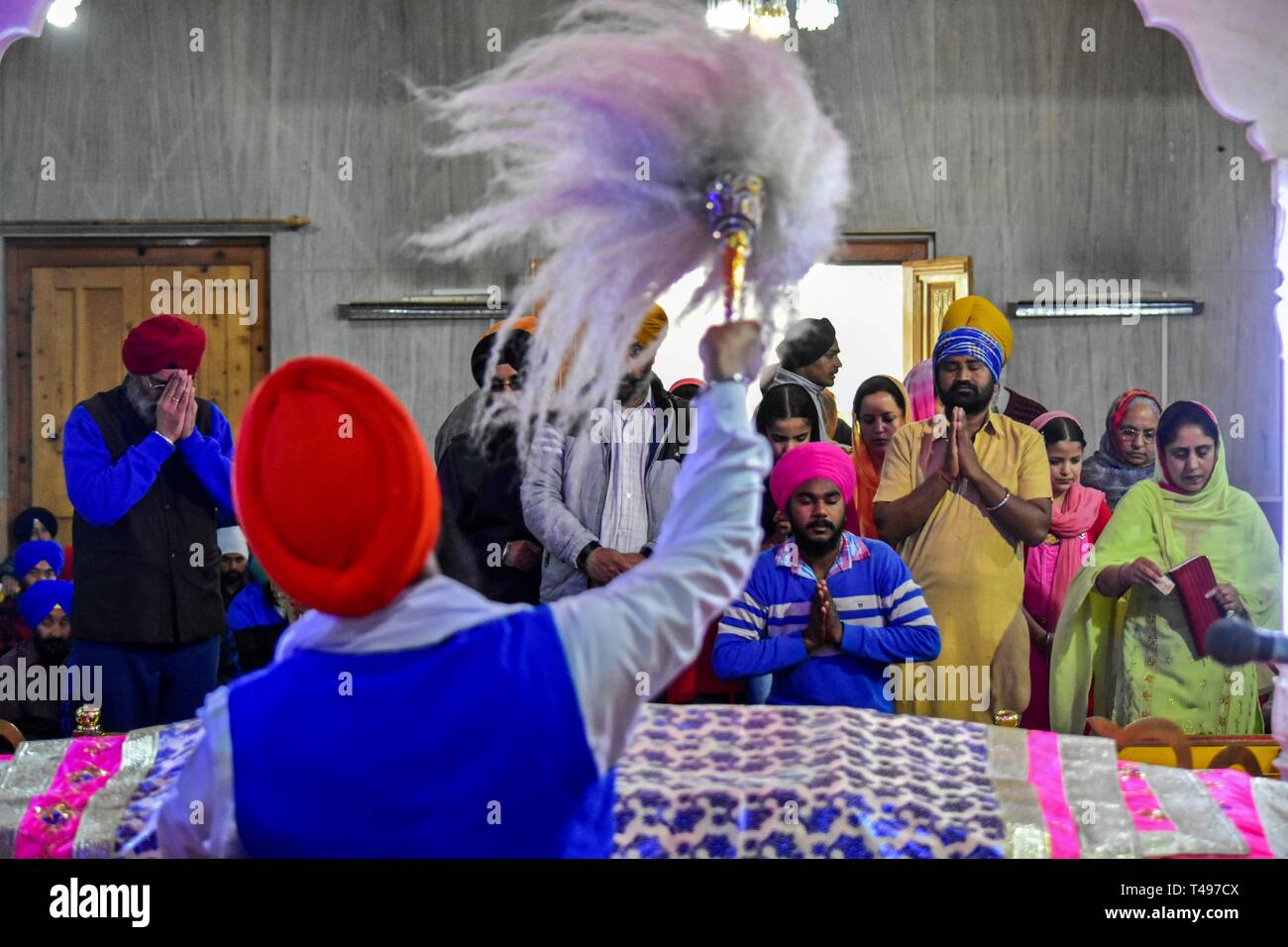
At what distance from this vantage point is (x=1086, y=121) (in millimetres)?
7566

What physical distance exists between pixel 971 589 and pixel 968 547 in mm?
129

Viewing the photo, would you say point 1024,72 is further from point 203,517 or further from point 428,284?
point 203,517

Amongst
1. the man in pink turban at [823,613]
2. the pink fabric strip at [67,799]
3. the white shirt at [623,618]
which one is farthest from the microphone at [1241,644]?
the pink fabric strip at [67,799]

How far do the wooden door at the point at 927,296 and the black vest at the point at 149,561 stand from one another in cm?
412

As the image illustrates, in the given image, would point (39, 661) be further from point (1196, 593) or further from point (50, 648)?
point (1196, 593)

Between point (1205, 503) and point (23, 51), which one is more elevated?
point (23, 51)

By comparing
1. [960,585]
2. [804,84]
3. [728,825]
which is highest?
[804,84]

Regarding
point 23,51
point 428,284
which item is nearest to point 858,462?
point 428,284

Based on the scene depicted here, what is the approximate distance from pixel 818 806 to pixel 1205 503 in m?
2.57

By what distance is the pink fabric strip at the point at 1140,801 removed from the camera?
283 centimetres

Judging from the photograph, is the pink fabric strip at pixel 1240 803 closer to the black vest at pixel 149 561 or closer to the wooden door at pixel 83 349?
the black vest at pixel 149 561

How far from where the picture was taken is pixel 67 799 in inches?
113

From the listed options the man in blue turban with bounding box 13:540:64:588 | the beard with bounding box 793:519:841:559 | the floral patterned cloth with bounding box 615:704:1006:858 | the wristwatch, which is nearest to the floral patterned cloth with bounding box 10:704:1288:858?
the floral patterned cloth with bounding box 615:704:1006:858
